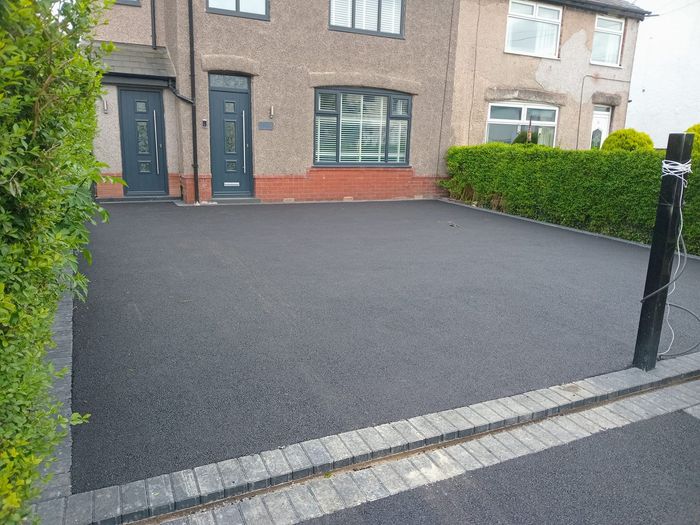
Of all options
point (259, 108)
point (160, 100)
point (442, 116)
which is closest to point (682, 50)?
point (442, 116)

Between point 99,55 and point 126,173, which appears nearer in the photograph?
point 99,55

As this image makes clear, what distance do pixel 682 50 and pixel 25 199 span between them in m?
28.2

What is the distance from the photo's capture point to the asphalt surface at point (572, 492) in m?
2.56

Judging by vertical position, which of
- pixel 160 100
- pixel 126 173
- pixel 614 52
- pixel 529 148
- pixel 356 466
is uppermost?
pixel 614 52

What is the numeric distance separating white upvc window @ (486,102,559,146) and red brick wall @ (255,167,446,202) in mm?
2532

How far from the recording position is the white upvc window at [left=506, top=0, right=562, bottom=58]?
15.4 meters

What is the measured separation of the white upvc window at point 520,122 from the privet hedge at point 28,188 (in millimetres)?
14920

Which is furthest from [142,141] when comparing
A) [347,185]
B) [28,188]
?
[28,188]

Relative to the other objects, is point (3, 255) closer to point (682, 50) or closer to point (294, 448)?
point (294, 448)

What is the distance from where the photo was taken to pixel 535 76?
16.0 m

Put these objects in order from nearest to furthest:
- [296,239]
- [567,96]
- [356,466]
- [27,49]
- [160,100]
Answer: [27,49] < [356,466] < [296,239] < [160,100] < [567,96]

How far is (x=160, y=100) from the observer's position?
1263 centimetres

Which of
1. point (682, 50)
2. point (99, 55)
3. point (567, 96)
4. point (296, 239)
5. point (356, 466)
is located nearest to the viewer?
point (99, 55)

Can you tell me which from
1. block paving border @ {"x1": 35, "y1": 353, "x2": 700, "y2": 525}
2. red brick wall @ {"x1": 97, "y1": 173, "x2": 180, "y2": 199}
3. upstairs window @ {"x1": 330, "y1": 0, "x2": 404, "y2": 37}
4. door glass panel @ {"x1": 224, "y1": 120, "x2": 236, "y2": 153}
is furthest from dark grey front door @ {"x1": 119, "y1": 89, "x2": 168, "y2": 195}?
block paving border @ {"x1": 35, "y1": 353, "x2": 700, "y2": 525}
